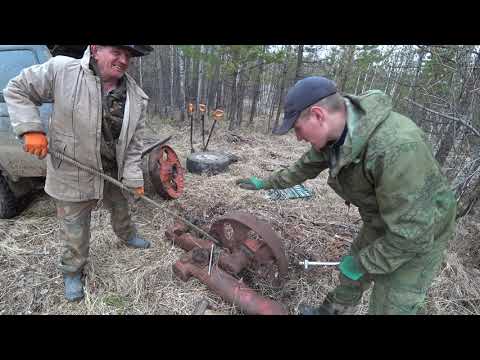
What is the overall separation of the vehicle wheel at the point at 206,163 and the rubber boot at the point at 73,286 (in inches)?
130

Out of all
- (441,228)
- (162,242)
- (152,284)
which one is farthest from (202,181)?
(441,228)

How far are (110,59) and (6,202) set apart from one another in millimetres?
2690

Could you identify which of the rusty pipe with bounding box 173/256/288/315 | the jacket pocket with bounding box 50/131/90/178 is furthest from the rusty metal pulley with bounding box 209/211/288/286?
the jacket pocket with bounding box 50/131/90/178

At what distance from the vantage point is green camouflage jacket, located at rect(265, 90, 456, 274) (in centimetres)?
146

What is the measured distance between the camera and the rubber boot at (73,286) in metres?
2.56

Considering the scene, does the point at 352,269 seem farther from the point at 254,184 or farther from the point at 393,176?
the point at 254,184

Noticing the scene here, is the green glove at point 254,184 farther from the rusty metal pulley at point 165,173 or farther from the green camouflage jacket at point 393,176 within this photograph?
the rusty metal pulley at point 165,173

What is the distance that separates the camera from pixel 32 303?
2533 millimetres

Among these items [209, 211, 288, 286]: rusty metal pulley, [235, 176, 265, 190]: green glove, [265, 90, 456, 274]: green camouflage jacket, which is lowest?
[209, 211, 288, 286]: rusty metal pulley

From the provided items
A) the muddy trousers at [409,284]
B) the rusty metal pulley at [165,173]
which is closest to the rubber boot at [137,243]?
the rusty metal pulley at [165,173]

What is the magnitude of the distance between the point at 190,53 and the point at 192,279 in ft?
25.5

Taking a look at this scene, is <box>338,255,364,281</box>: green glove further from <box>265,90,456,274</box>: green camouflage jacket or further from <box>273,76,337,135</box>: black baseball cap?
<box>273,76,337,135</box>: black baseball cap

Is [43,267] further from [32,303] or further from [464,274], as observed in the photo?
[464,274]

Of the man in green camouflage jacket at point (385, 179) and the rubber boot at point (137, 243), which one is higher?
the man in green camouflage jacket at point (385, 179)
